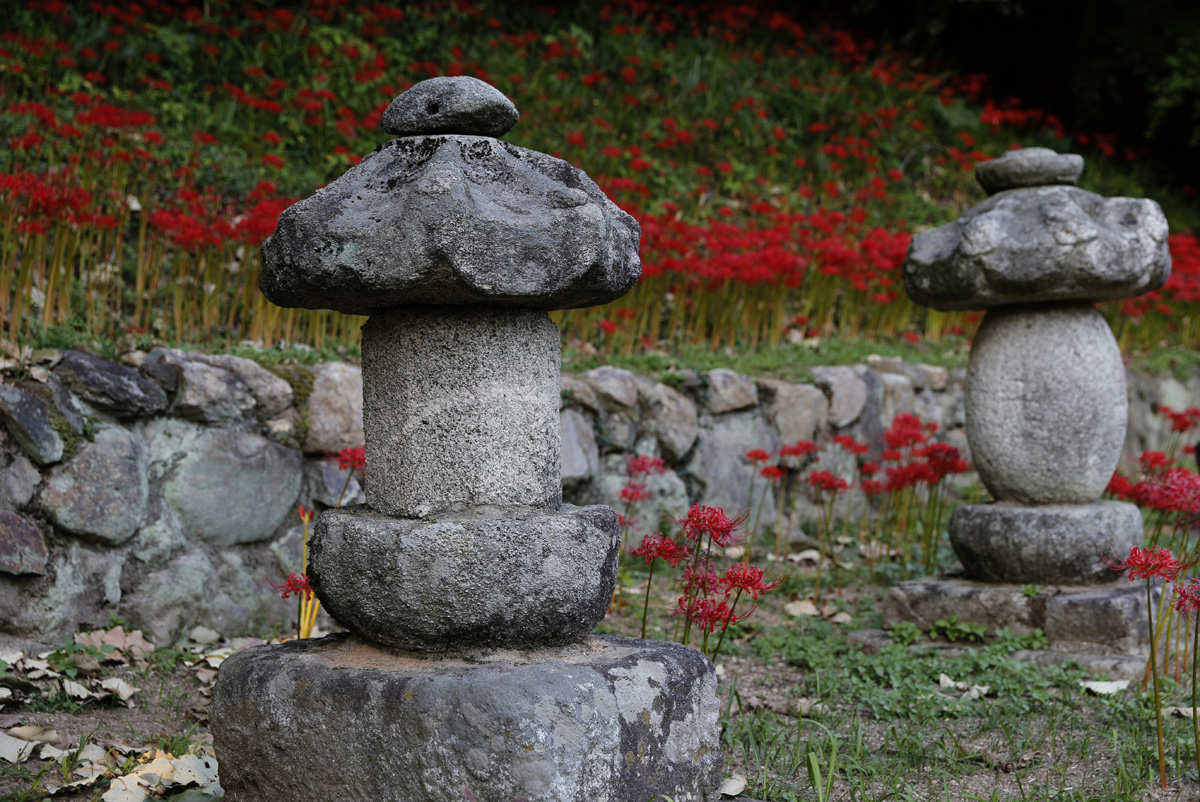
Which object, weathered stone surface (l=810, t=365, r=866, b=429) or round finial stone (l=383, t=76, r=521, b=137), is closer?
round finial stone (l=383, t=76, r=521, b=137)

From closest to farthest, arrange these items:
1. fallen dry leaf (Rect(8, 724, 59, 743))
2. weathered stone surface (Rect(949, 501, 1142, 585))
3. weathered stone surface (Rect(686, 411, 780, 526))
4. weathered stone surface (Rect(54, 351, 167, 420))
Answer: fallen dry leaf (Rect(8, 724, 59, 743))
weathered stone surface (Rect(54, 351, 167, 420))
weathered stone surface (Rect(949, 501, 1142, 585))
weathered stone surface (Rect(686, 411, 780, 526))

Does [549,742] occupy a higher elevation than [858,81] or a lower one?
lower

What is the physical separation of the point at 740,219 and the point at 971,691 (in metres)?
5.35

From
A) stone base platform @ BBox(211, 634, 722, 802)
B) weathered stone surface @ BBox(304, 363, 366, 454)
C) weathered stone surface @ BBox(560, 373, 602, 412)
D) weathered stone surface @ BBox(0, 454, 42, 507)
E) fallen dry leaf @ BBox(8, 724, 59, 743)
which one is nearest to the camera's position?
stone base platform @ BBox(211, 634, 722, 802)

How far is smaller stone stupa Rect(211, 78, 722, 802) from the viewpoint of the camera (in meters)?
2.31

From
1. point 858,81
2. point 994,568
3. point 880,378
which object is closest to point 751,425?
point 880,378

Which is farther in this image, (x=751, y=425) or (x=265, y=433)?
(x=751, y=425)

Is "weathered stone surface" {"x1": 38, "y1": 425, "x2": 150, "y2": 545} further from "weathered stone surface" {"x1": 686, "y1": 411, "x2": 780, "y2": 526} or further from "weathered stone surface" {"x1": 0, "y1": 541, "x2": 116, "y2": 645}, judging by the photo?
"weathered stone surface" {"x1": 686, "y1": 411, "x2": 780, "y2": 526}

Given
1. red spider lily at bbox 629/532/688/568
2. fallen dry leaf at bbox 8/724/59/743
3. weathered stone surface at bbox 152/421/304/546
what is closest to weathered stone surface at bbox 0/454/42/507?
weathered stone surface at bbox 152/421/304/546

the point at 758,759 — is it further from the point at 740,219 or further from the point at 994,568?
the point at 740,219

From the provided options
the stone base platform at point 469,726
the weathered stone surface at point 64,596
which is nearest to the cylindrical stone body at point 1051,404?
the stone base platform at point 469,726

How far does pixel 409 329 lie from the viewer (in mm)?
2621

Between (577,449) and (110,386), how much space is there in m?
2.29

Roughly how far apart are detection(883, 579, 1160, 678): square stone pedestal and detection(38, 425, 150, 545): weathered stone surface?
3321 mm
